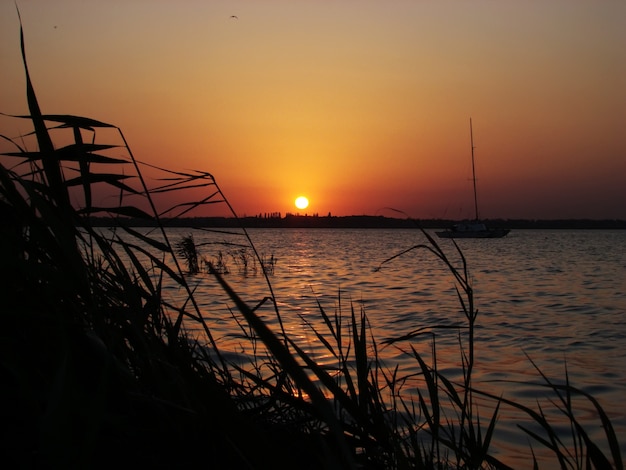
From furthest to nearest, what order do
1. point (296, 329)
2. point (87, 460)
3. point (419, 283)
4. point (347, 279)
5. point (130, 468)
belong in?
point (347, 279), point (419, 283), point (296, 329), point (130, 468), point (87, 460)

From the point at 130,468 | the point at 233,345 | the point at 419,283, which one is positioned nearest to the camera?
the point at 130,468

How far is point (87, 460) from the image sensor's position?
1.19 meters

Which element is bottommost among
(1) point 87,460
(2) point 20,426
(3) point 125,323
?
(2) point 20,426

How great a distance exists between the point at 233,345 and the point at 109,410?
5.76 meters

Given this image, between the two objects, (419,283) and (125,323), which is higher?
(125,323)

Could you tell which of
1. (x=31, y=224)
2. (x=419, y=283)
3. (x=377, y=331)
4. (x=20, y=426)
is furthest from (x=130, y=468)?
(x=419, y=283)

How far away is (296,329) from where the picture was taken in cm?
931

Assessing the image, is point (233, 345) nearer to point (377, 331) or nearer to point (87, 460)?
point (377, 331)

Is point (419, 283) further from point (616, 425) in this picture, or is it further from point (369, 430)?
point (369, 430)

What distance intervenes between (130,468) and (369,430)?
723mm

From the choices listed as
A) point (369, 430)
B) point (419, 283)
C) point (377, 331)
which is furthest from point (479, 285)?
point (369, 430)

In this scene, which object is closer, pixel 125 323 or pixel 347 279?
pixel 125 323

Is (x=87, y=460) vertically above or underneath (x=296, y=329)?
above

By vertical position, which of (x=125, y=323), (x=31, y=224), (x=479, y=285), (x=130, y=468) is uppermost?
(x=31, y=224)
